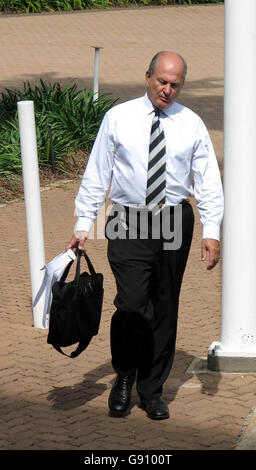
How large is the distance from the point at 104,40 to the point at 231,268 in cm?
1613

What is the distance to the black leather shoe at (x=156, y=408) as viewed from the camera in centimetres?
548

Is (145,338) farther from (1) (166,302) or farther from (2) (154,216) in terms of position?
(2) (154,216)

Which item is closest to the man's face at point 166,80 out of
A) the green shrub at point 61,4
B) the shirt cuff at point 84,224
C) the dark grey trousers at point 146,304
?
the dark grey trousers at point 146,304

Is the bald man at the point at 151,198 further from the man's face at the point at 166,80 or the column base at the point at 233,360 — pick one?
the column base at the point at 233,360

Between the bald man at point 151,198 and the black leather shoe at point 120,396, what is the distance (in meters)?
0.14

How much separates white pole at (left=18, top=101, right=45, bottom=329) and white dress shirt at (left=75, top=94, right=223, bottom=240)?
1.88 metres

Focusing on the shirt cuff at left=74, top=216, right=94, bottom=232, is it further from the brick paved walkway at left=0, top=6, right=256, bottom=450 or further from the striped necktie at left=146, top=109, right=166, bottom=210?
the brick paved walkway at left=0, top=6, right=256, bottom=450

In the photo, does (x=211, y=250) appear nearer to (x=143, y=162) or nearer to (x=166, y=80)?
(x=143, y=162)

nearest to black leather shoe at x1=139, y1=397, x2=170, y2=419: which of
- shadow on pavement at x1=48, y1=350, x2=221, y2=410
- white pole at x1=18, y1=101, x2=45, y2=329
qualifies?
shadow on pavement at x1=48, y1=350, x2=221, y2=410

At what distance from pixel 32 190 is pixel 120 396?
2.19 meters

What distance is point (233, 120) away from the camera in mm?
6008

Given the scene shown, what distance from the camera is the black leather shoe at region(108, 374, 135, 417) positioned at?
18.2 ft

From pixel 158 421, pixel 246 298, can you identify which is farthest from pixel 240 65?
pixel 158 421

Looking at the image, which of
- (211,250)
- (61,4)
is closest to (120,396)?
(211,250)
